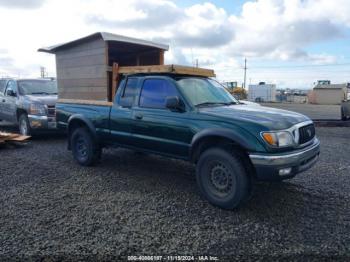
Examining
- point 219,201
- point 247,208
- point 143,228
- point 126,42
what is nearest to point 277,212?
point 247,208

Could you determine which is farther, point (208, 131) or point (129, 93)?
point (129, 93)

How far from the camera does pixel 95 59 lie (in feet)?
19.3

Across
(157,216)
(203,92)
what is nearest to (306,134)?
(203,92)

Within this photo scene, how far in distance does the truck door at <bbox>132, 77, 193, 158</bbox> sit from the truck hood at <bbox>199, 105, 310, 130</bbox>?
1.45ft

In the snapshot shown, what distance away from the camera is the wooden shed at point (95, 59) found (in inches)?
227

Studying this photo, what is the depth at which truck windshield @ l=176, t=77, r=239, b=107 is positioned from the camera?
4484 millimetres

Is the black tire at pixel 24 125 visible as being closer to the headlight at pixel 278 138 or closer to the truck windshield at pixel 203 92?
the truck windshield at pixel 203 92

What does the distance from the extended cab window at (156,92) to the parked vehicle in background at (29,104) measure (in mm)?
4583

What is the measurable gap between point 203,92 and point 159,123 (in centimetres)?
87

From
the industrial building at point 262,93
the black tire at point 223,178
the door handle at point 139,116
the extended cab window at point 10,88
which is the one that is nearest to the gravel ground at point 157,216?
the black tire at point 223,178

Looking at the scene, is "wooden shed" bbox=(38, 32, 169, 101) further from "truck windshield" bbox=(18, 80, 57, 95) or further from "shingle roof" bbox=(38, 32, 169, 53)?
"truck windshield" bbox=(18, 80, 57, 95)

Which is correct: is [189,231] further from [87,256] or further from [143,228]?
[87,256]

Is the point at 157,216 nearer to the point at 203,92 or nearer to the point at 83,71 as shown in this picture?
the point at 203,92

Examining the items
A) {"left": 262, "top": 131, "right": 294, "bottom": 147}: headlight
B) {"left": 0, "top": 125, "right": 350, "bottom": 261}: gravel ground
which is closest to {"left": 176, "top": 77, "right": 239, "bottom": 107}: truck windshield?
{"left": 262, "top": 131, "right": 294, "bottom": 147}: headlight
